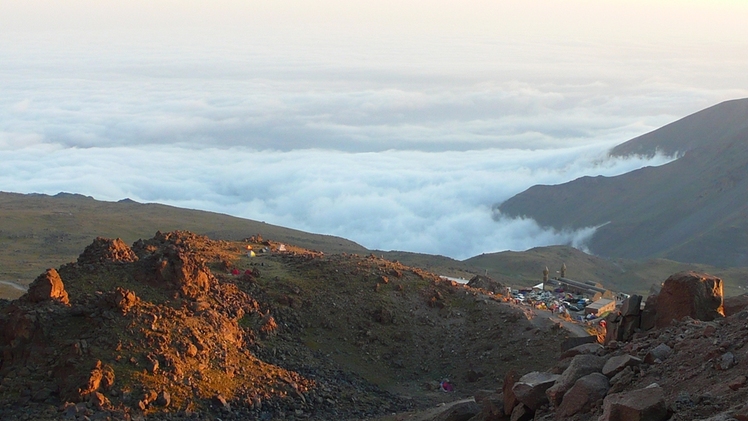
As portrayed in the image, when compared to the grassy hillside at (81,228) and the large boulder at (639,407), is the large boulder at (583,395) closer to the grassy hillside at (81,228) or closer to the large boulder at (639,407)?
the large boulder at (639,407)

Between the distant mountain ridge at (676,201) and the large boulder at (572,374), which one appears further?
the distant mountain ridge at (676,201)

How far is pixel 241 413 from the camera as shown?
79.8 ft

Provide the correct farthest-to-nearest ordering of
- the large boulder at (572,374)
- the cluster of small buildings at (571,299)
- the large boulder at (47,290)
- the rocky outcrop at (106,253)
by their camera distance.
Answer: the cluster of small buildings at (571,299), the rocky outcrop at (106,253), the large boulder at (47,290), the large boulder at (572,374)

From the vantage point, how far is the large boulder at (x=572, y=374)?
53.3ft

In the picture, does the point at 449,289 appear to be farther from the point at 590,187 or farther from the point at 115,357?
the point at 590,187

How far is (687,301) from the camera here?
1981 cm

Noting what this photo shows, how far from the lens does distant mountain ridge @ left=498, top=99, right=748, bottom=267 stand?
438 feet

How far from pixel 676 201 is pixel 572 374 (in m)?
143

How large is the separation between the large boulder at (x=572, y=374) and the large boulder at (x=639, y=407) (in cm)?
230

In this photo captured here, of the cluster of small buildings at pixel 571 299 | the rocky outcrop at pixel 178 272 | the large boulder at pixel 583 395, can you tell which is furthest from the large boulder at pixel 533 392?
the cluster of small buildings at pixel 571 299

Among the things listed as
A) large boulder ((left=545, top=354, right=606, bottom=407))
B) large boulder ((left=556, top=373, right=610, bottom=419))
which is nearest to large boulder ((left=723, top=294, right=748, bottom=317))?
large boulder ((left=545, top=354, right=606, bottom=407))

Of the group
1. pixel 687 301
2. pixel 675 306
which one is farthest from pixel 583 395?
pixel 687 301

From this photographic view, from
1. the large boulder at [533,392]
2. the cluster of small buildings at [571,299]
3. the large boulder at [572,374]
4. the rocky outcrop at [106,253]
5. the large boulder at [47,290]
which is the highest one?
the rocky outcrop at [106,253]

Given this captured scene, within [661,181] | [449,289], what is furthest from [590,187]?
[449,289]
